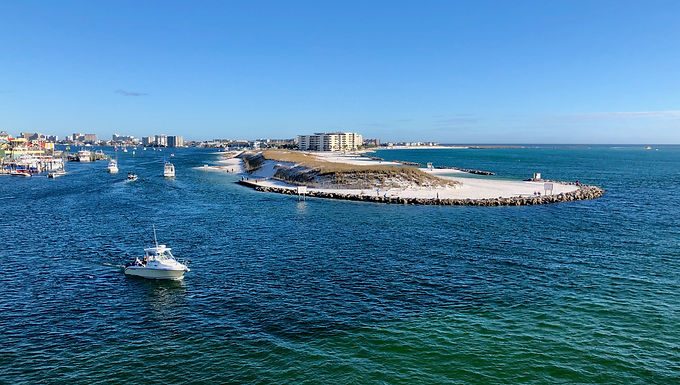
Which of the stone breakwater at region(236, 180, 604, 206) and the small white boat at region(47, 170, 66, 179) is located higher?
the small white boat at region(47, 170, 66, 179)

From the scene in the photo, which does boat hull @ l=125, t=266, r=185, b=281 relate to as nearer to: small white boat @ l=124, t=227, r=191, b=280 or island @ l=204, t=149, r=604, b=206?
small white boat @ l=124, t=227, r=191, b=280

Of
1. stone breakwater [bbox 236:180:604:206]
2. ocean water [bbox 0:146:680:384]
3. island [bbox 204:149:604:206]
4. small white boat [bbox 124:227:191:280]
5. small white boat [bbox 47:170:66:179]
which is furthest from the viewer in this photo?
small white boat [bbox 47:170:66:179]

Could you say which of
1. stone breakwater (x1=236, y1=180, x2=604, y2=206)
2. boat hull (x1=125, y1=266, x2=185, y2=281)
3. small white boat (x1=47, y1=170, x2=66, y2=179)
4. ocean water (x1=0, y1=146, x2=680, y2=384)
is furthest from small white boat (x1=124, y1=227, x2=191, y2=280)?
small white boat (x1=47, y1=170, x2=66, y2=179)

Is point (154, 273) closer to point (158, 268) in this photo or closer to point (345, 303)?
point (158, 268)

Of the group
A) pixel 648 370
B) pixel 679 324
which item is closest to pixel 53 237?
pixel 648 370

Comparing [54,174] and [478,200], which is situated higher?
[54,174]

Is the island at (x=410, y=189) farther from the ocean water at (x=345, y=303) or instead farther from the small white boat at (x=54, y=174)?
the small white boat at (x=54, y=174)

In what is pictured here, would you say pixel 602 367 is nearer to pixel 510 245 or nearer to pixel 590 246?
pixel 510 245

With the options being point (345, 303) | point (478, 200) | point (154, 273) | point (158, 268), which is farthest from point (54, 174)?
point (345, 303)
